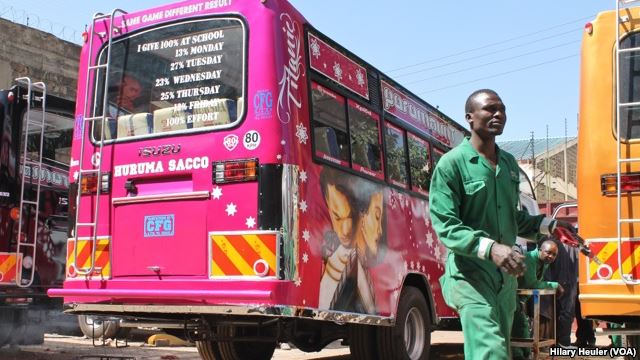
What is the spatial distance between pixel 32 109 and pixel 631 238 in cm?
719

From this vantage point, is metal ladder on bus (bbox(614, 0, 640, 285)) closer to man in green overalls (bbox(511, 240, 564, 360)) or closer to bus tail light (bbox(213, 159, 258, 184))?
man in green overalls (bbox(511, 240, 564, 360))

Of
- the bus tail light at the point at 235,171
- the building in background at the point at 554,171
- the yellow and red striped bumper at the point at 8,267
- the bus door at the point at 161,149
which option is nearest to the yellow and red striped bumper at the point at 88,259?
the bus door at the point at 161,149

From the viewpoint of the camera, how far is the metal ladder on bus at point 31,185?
8.85 m

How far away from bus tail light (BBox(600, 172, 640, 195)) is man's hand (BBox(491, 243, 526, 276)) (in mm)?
2630

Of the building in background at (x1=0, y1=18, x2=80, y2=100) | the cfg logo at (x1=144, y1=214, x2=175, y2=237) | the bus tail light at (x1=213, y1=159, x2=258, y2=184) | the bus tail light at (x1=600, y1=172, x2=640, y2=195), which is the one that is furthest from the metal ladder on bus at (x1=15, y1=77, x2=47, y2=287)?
the building in background at (x1=0, y1=18, x2=80, y2=100)

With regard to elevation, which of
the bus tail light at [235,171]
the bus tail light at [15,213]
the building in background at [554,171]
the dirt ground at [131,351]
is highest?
the building in background at [554,171]

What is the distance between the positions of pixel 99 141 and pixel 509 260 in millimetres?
4506

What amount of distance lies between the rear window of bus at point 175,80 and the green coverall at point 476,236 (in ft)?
8.56

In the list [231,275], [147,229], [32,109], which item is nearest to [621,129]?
[231,275]

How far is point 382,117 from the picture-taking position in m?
7.72

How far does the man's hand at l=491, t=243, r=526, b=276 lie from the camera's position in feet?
11.2

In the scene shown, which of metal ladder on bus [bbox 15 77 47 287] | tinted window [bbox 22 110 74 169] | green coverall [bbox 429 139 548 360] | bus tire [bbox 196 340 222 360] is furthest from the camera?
tinted window [bbox 22 110 74 169]

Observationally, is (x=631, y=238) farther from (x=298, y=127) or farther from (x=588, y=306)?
(x=298, y=127)

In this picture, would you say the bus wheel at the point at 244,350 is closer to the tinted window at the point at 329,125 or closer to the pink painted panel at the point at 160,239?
the pink painted panel at the point at 160,239
